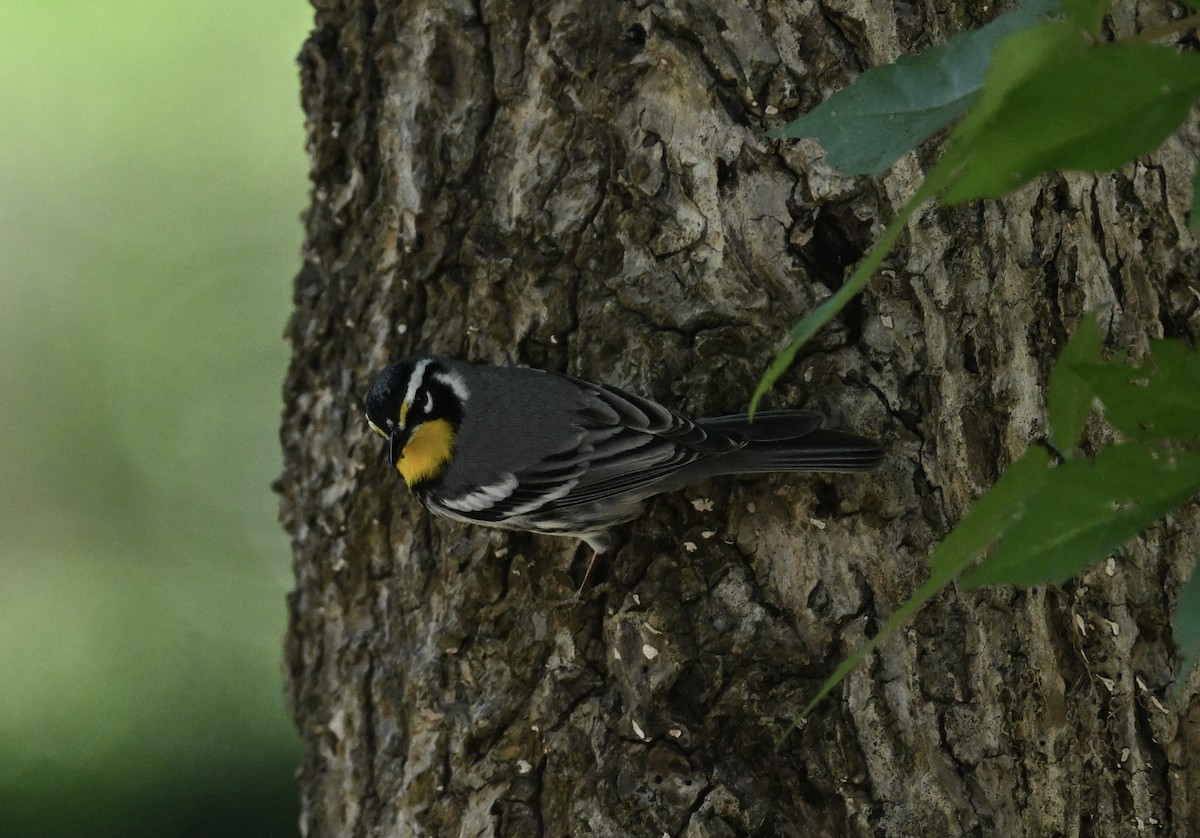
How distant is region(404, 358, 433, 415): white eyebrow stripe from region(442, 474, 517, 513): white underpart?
0.87 feet

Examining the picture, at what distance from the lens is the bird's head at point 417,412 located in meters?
2.86

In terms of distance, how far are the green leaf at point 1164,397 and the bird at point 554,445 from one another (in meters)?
1.64

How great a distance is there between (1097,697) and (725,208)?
4.17 ft

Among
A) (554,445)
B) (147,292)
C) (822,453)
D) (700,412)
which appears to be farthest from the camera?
(147,292)

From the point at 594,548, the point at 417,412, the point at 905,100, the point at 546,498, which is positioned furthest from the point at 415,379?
→ the point at 905,100

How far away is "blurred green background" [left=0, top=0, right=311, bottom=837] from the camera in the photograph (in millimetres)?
5793

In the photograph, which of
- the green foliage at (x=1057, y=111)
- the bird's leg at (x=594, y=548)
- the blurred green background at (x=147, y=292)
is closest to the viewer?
the green foliage at (x=1057, y=111)

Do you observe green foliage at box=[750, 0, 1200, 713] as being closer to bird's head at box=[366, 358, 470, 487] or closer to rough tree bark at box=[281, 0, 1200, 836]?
rough tree bark at box=[281, 0, 1200, 836]

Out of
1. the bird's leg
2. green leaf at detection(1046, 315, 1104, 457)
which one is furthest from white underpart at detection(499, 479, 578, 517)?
green leaf at detection(1046, 315, 1104, 457)

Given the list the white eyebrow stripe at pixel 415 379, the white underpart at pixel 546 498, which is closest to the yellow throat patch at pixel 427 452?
the white eyebrow stripe at pixel 415 379

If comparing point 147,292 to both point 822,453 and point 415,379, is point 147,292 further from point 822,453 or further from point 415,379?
A: point 822,453

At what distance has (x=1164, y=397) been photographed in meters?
0.73

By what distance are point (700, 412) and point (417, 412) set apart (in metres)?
0.72

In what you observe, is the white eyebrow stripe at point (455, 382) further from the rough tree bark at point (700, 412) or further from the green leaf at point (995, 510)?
the green leaf at point (995, 510)
